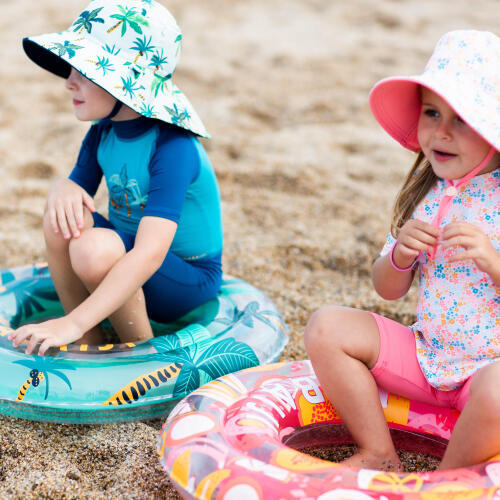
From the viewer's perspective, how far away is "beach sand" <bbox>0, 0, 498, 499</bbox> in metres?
1.74

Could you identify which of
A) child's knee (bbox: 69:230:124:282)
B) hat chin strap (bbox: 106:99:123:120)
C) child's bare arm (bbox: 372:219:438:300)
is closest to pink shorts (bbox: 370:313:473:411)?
child's bare arm (bbox: 372:219:438:300)

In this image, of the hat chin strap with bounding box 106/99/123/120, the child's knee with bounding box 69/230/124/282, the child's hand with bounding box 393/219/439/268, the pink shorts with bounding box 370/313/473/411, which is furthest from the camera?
the hat chin strap with bounding box 106/99/123/120

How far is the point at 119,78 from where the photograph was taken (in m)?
1.87

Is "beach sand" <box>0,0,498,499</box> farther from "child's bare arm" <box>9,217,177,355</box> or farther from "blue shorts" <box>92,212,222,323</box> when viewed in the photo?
"blue shorts" <box>92,212,222,323</box>

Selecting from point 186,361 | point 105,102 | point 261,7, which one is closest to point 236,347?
point 186,361

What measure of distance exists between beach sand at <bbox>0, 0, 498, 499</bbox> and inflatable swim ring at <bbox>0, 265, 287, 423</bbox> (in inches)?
3.0

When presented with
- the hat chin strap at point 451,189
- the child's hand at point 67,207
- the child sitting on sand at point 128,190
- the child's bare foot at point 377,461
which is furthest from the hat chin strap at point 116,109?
the child's bare foot at point 377,461

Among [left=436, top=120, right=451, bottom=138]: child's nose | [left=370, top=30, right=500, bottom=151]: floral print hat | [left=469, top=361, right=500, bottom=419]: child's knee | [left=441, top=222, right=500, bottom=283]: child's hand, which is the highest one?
[left=370, top=30, right=500, bottom=151]: floral print hat

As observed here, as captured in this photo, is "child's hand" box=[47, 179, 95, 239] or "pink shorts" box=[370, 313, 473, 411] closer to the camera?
"pink shorts" box=[370, 313, 473, 411]

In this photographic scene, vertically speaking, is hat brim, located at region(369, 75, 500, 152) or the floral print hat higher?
the floral print hat

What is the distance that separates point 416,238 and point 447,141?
0.74ft

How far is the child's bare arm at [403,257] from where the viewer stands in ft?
5.08

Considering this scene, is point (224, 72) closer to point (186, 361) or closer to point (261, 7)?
point (261, 7)

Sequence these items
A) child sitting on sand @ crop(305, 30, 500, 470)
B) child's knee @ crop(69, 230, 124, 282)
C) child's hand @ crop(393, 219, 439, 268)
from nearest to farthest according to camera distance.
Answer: child sitting on sand @ crop(305, 30, 500, 470) < child's hand @ crop(393, 219, 439, 268) < child's knee @ crop(69, 230, 124, 282)
